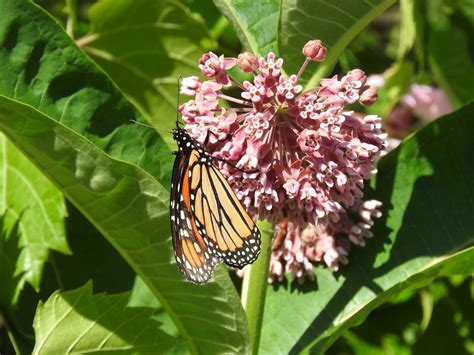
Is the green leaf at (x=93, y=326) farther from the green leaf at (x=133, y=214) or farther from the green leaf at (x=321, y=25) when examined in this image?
the green leaf at (x=321, y=25)

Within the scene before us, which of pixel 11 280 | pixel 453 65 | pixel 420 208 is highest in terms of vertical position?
pixel 11 280

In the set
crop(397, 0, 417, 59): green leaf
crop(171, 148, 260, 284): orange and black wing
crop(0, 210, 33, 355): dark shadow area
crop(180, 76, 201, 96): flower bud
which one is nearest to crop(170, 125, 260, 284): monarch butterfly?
crop(171, 148, 260, 284): orange and black wing

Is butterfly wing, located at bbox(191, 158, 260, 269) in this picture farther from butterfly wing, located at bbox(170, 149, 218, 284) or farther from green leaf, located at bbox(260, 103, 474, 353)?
green leaf, located at bbox(260, 103, 474, 353)

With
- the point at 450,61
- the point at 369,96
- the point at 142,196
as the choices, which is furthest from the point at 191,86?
the point at 450,61

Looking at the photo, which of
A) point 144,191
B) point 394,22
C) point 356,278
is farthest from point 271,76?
point 394,22

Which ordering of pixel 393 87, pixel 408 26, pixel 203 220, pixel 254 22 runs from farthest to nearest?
pixel 393 87 < pixel 408 26 < pixel 203 220 < pixel 254 22

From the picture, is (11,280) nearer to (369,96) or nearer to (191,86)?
(191,86)

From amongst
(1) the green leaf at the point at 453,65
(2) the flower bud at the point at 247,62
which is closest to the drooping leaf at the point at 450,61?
(1) the green leaf at the point at 453,65
